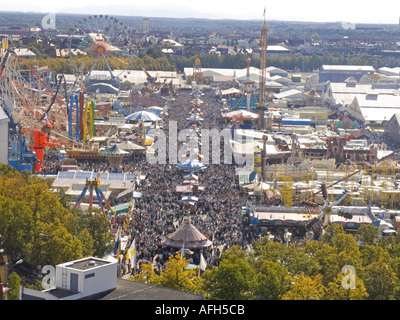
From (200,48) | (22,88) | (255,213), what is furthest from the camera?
(200,48)

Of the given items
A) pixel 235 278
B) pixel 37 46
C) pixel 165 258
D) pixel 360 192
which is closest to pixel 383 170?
pixel 360 192

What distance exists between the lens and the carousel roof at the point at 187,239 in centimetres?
3131

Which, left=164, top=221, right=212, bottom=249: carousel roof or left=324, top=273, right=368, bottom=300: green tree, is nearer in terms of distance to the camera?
left=324, top=273, right=368, bottom=300: green tree

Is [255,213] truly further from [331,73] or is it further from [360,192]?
[331,73]

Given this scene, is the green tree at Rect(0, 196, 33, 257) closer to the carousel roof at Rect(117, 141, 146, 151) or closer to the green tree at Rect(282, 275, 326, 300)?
the green tree at Rect(282, 275, 326, 300)

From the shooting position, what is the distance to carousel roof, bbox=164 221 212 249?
31.3 metres

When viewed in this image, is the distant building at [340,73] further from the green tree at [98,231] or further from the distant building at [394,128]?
the green tree at [98,231]

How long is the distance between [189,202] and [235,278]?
14.8 metres

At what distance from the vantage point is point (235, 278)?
24.1 m

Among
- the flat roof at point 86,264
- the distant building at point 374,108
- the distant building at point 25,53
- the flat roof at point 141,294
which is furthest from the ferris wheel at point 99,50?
the flat roof at point 141,294

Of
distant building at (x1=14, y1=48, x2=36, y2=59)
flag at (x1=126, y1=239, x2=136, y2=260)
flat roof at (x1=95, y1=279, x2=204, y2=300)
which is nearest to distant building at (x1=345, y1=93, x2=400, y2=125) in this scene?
distant building at (x1=14, y1=48, x2=36, y2=59)

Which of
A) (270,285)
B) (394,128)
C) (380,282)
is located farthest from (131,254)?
(394,128)
